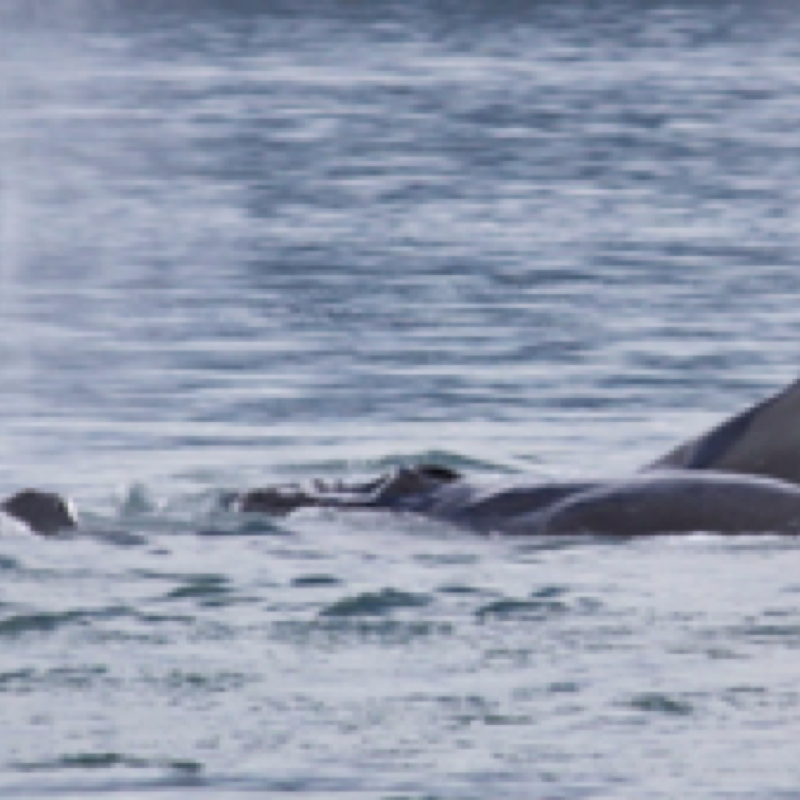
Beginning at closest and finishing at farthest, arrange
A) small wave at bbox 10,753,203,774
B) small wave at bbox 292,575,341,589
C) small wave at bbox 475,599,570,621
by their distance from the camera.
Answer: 1. small wave at bbox 10,753,203,774
2. small wave at bbox 475,599,570,621
3. small wave at bbox 292,575,341,589

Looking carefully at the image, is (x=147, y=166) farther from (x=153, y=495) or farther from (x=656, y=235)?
(x=153, y=495)

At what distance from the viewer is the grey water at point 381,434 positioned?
1370 centimetres

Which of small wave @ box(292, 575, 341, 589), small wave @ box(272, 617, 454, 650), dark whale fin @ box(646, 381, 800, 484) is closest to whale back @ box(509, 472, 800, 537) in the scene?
dark whale fin @ box(646, 381, 800, 484)

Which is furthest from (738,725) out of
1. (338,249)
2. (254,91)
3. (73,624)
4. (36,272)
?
(254,91)

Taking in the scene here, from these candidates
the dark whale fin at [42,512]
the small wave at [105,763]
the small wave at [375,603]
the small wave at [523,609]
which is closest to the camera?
the small wave at [105,763]

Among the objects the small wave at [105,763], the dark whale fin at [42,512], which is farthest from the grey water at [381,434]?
the dark whale fin at [42,512]

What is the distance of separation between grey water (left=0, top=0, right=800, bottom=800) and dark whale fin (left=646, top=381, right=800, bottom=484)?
1411mm

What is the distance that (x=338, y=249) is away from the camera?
3775 centimetres

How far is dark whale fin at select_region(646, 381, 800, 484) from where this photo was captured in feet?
60.6

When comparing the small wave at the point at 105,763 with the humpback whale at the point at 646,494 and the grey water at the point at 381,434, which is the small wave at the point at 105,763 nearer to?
the grey water at the point at 381,434

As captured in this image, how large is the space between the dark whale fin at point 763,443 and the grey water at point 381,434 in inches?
55.6

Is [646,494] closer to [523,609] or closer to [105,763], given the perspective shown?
[523,609]

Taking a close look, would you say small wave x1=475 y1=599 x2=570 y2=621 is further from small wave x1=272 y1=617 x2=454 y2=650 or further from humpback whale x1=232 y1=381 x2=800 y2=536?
humpback whale x1=232 y1=381 x2=800 y2=536

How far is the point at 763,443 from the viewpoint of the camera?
18.5 metres
